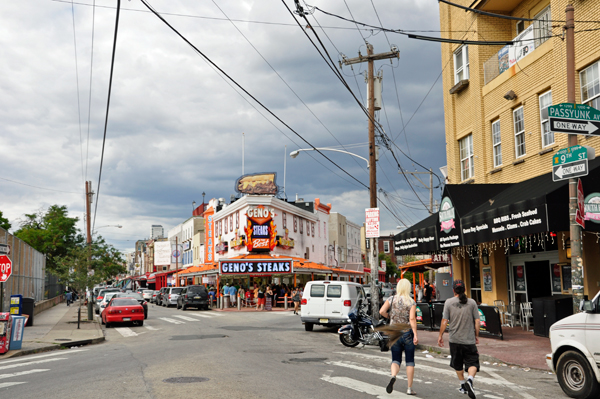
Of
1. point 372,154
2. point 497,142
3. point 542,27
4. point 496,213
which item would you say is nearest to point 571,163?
point 496,213

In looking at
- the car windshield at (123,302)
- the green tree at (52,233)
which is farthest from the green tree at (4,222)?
the car windshield at (123,302)

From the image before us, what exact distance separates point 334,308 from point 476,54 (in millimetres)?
10928

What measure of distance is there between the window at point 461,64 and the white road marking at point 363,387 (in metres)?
15.8

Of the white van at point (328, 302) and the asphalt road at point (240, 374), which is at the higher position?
the white van at point (328, 302)

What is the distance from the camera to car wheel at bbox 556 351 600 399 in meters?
7.68

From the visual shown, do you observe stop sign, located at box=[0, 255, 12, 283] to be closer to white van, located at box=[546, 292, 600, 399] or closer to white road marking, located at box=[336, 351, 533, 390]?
white road marking, located at box=[336, 351, 533, 390]

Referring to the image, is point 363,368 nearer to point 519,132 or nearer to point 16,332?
point 16,332

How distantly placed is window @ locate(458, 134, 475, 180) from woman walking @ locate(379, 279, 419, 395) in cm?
1419

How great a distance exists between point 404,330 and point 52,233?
75.2 meters

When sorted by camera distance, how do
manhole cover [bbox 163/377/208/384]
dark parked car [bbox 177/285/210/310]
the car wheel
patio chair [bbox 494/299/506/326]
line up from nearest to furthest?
1. the car wheel
2. manhole cover [bbox 163/377/208/384]
3. patio chair [bbox 494/299/506/326]
4. dark parked car [bbox 177/285/210/310]

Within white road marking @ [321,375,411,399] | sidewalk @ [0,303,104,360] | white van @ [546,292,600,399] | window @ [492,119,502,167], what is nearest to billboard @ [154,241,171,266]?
sidewalk @ [0,303,104,360]

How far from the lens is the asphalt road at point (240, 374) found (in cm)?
834

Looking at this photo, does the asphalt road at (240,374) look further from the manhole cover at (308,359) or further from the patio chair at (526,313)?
the patio chair at (526,313)

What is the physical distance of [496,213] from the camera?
49.2 ft
